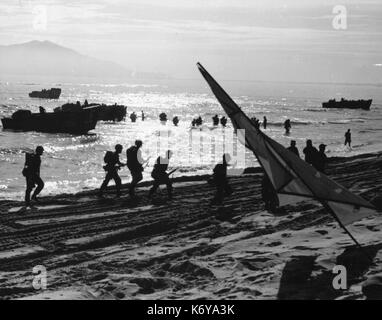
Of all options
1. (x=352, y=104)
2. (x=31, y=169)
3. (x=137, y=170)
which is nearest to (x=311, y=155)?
(x=137, y=170)

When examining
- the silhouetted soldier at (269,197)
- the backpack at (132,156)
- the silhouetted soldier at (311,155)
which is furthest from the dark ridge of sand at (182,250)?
the silhouetted soldier at (311,155)

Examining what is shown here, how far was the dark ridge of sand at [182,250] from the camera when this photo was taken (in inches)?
263

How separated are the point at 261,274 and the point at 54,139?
41383 mm

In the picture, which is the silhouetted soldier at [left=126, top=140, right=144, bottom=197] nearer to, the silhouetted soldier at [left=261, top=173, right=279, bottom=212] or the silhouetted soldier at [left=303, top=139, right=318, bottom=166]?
the silhouetted soldier at [left=261, top=173, right=279, bottom=212]

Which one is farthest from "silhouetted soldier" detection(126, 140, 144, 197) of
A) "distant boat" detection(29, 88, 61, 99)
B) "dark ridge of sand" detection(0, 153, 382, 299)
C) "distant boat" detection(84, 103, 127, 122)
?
"distant boat" detection(29, 88, 61, 99)

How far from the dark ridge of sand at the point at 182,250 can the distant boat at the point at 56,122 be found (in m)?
38.0

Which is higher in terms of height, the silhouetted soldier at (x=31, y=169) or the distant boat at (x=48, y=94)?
the distant boat at (x=48, y=94)

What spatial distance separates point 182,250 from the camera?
8594 millimetres

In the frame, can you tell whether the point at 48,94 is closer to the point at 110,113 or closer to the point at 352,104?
the point at 110,113

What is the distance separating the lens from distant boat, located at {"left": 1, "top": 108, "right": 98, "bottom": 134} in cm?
5039

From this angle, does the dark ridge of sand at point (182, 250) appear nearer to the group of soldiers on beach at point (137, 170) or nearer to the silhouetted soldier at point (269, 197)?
the silhouetted soldier at point (269, 197)
